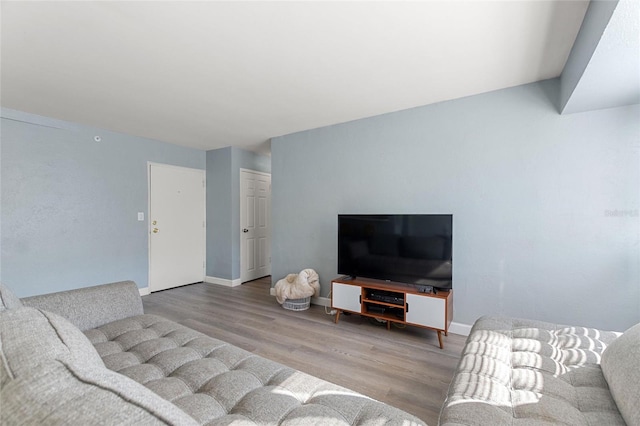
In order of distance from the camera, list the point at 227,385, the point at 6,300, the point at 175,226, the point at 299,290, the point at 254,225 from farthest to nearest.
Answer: the point at 254,225 < the point at 175,226 < the point at 299,290 < the point at 6,300 < the point at 227,385

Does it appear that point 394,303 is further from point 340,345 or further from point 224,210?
point 224,210

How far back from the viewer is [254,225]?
5.06 m

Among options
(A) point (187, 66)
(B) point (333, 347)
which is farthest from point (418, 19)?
(B) point (333, 347)

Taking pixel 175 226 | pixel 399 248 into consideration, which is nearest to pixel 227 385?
pixel 399 248

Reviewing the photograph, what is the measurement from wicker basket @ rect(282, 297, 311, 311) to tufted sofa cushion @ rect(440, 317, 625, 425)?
82.7 inches

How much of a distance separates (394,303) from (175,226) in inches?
141

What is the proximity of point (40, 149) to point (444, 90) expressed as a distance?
441cm

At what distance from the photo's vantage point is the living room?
217cm

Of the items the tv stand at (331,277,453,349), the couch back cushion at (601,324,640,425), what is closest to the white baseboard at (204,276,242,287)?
the tv stand at (331,277,453,349)

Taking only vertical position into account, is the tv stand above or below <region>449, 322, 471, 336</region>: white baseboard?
above

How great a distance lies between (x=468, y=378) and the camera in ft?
3.96

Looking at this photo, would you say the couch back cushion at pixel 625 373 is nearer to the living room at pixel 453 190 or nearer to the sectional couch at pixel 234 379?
the sectional couch at pixel 234 379

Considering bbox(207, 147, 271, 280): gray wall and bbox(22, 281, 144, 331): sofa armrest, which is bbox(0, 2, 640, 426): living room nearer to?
bbox(207, 147, 271, 280): gray wall

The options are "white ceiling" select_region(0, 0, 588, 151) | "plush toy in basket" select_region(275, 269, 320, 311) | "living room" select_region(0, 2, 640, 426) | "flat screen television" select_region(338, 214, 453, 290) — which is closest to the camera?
"white ceiling" select_region(0, 0, 588, 151)
